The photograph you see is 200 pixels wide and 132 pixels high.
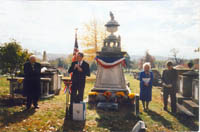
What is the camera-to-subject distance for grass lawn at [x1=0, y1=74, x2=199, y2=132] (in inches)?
172

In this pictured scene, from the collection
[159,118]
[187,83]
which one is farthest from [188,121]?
[187,83]

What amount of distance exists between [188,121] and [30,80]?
18.1ft

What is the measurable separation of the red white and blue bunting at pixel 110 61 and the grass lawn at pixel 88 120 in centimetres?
208

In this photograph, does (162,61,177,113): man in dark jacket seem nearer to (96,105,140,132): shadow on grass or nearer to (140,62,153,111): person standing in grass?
(140,62,153,111): person standing in grass

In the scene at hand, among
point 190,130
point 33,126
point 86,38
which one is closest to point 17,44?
point 33,126

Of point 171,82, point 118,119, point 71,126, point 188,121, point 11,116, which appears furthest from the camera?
point 171,82

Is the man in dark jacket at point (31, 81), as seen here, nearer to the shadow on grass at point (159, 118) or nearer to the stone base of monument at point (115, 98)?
the stone base of monument at point (115, 98)

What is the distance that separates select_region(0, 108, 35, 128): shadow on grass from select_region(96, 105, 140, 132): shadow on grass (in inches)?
88.7

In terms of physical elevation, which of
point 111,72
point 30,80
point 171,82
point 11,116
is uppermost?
point 111,72

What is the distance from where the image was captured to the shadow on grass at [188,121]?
4.88 metres

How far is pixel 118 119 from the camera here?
521 centimetres

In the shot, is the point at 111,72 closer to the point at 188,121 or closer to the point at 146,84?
the point at 146,84

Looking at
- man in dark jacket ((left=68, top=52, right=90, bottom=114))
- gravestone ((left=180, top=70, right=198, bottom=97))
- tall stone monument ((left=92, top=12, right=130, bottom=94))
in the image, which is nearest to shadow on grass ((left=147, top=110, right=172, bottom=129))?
tall stone monument ((left=92, top=12, right=130, bottom=94))

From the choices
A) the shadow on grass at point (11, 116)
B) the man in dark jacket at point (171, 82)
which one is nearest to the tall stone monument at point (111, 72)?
the man in dark jacket at point (171, 82)
